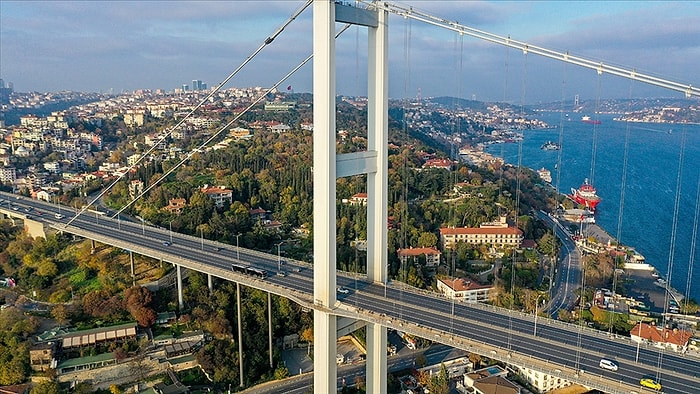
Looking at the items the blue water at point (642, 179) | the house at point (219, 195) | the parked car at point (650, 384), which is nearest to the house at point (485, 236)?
the blue water at point (642, 179)

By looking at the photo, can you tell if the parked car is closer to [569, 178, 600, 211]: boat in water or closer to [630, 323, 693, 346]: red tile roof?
[630, 323, 693, 346]: red tile roof

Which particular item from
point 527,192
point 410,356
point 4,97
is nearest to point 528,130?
point 527,192

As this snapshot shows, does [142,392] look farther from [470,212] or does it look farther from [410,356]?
[470,212]

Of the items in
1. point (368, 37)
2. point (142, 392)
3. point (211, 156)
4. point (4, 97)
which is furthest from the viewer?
point (4, 97)

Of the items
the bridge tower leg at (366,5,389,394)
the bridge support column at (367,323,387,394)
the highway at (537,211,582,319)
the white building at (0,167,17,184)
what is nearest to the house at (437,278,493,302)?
the highway at (537,211,582,319)

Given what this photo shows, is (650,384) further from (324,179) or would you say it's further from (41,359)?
(41,359)

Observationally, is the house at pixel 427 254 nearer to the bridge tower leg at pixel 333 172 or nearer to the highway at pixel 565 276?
the highway at pixel 565 276
